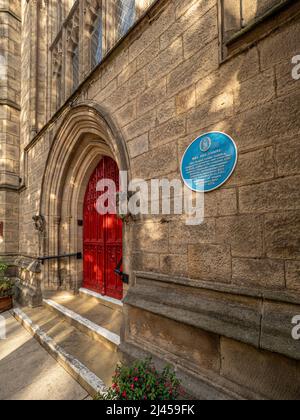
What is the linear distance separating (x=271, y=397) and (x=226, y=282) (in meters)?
0.71

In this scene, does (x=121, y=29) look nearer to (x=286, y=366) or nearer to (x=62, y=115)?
(x=62, y=115)

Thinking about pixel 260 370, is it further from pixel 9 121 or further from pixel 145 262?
pixel 9 121

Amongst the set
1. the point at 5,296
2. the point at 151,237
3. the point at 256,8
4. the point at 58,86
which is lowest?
the point at 5,296

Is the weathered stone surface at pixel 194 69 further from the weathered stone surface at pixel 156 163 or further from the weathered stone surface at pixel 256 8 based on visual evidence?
the weathered stone surface at pixel 156 163

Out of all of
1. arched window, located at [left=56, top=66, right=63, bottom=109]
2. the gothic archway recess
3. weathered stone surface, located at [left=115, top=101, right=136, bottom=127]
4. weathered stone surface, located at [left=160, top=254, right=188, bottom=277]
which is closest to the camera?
weathered stone surface, located at [left=160, top=254, right=188, bottom=277]

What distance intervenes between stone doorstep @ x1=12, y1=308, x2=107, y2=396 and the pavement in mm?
49

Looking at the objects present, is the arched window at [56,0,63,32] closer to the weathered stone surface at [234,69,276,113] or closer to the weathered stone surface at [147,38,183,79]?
the weathered stone surface at [147,38,183,79]

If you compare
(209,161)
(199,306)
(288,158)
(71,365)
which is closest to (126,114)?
(209,161)

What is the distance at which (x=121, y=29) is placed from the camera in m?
3.43

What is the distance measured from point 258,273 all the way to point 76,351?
2424 mm

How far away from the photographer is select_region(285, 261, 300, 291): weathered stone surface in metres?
1.33

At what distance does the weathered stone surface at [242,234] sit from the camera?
1508mm

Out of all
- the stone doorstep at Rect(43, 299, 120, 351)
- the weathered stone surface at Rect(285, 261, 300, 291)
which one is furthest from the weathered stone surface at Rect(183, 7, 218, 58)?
the stone doorstep at Rect(43, 299, 120, 351)

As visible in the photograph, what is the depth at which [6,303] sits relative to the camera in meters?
4.91
